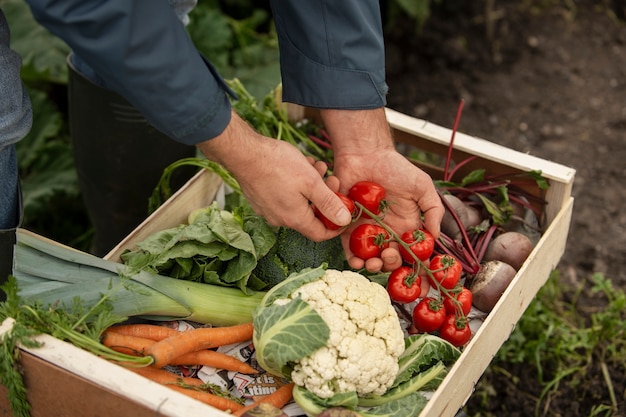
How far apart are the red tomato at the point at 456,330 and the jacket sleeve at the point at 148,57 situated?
0.89m

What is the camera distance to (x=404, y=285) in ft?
7.68

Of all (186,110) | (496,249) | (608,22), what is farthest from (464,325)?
(608,22)

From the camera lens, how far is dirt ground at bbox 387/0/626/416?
3.98 meters

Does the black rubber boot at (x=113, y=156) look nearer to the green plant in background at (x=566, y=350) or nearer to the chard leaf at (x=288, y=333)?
the chard leaf at (x=288, y=333)

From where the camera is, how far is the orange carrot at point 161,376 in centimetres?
209

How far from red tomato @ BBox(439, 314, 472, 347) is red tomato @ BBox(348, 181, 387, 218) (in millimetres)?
393

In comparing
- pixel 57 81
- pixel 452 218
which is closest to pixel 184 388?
pixel 452 218

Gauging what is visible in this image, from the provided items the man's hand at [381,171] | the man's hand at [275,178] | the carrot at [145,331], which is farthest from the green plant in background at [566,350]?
the carrot at [145,331]

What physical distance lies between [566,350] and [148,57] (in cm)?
214

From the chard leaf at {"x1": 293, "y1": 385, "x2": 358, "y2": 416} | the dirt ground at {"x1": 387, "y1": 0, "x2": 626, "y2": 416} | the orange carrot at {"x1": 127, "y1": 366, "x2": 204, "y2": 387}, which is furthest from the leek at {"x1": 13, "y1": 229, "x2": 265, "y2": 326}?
the dirt ground at {"x1": 387, "y1": 0, "x2": 626, "y2": 416}

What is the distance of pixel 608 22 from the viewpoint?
16.5ft

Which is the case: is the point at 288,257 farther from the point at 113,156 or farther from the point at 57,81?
the point at 57,81

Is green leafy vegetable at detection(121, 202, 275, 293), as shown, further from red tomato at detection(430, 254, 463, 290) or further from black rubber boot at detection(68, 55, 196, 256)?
black rubber boot at detection(68, 55, 196, 256)

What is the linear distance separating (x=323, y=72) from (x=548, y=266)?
42.8 inches
